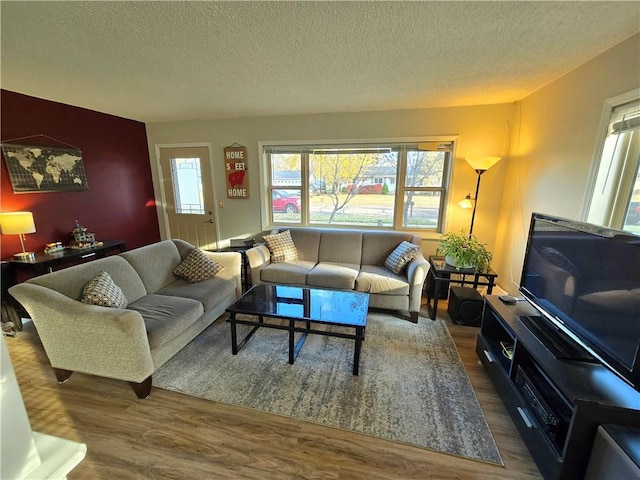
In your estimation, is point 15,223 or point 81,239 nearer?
point 15,223

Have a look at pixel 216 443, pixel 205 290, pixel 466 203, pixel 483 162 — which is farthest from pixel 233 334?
pixel 483 162

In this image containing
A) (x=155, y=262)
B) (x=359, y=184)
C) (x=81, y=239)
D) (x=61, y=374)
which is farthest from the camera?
(x=359, y=184)

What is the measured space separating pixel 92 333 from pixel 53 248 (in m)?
2.04

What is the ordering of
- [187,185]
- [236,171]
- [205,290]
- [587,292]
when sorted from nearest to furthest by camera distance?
[587,292] < [205,290] < [236,171] < [187,185]

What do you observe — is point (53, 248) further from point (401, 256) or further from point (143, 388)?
point (401, 256)

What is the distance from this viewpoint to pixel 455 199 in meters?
3.63

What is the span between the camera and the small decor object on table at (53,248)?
3.05 m

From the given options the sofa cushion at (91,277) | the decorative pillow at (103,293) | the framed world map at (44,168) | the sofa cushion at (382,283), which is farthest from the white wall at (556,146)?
the framed world map at (44,168)

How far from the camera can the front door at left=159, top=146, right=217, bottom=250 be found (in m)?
4.33

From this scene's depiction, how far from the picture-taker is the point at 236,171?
417 centimetres

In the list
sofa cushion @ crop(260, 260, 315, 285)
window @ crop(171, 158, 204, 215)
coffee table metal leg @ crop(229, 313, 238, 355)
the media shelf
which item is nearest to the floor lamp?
the media shelf

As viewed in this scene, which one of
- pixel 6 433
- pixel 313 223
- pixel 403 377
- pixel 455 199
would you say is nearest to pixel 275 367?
pixel 403 377

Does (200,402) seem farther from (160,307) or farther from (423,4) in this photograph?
(423,4)

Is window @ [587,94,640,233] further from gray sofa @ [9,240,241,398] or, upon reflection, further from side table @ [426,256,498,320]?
gray sofa @ [9,240,241,398]
